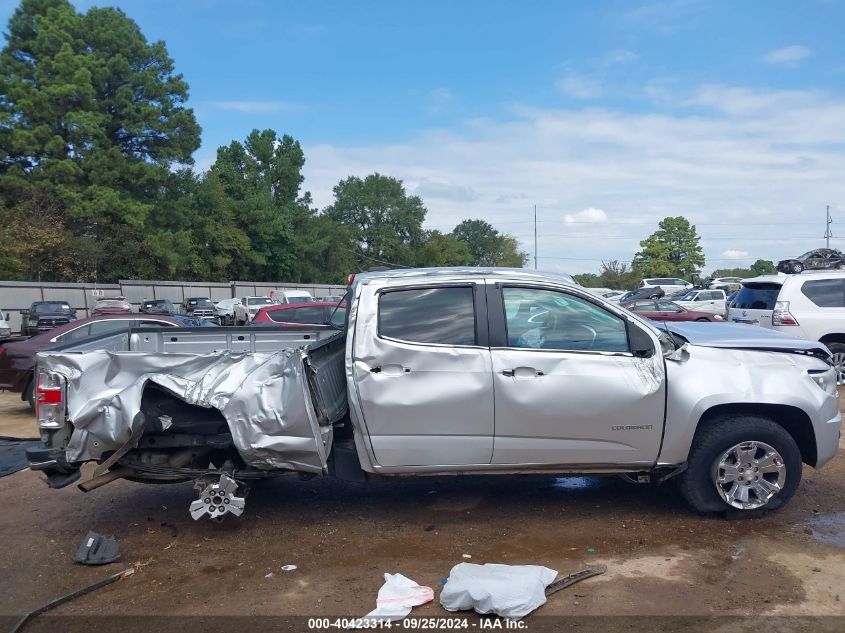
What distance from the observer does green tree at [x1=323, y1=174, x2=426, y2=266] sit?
85.8 metres

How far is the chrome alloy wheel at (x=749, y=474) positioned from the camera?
16.4 ft

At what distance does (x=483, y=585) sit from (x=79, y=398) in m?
2.99

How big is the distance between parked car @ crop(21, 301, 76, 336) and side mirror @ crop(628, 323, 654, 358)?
26494 millimetres

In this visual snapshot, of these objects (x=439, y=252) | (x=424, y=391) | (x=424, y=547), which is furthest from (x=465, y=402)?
(x=439, y=252)

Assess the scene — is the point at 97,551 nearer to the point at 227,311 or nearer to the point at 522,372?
the point at 522,372

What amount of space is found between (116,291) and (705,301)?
1255 inches

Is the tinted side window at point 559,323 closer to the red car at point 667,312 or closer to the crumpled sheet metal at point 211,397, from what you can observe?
the crumpled sheet metal at point 211,397

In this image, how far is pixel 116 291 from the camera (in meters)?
40.1

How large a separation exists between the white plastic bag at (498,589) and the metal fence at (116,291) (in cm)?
3344

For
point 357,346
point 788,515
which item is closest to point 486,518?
point 357,346

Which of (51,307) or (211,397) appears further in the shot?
(51,307)

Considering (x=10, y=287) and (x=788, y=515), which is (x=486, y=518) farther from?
(x=10, y=287)

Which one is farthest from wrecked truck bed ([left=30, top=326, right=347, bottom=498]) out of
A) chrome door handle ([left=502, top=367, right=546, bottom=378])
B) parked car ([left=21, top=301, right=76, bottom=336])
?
parked car ([left=21, top=301, right=76, bottom=336])

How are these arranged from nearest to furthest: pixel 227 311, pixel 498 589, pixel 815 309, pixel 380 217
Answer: pixel 498 589 → pixel 815 309 → pixel 227 311 → pixel 380 217
